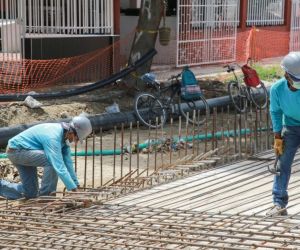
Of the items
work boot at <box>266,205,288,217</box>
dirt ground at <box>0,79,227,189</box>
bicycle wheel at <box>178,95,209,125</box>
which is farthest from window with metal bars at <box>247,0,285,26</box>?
work boot at <box>266,205,288,217</box>

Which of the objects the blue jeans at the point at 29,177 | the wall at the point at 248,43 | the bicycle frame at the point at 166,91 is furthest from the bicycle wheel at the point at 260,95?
the blue jeans at the point at 29,177

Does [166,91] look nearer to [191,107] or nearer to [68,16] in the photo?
[191,107]

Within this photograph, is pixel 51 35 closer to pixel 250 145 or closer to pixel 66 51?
pixel 66 51

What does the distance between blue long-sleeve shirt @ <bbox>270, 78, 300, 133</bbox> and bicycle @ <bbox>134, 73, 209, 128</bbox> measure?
516 cm

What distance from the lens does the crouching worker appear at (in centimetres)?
713

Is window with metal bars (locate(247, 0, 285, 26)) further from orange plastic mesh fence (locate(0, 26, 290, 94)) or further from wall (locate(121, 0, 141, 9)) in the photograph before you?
wall (locate(121, 0, 141, 9))

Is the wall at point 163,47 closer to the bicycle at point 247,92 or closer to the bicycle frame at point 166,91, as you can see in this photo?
the bicycle at point 247,92

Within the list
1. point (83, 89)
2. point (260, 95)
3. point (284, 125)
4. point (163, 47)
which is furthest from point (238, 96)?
point (284, 125)

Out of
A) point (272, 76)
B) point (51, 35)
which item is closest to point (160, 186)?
point (51, 35)

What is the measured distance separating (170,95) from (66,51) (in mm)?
3862

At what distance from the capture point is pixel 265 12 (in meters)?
22.2

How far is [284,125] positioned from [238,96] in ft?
22.6

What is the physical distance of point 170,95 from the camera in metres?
12.9

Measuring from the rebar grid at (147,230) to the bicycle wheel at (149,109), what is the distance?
18.3 feet
